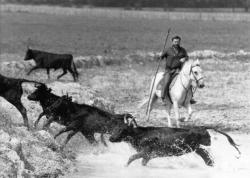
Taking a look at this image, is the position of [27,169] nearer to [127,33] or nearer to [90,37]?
[90,37]

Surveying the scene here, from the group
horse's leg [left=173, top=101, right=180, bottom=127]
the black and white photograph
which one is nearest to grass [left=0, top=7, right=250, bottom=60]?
the black and white photograph

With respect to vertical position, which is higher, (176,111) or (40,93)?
(40,93)

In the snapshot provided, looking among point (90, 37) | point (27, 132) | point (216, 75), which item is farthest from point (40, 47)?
point (27, 132)

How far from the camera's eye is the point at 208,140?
12812 mm

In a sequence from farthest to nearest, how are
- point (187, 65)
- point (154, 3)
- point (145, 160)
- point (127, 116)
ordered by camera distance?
point (154, 3)
point (187, 65)
point (127, 116)
point (145, 160)

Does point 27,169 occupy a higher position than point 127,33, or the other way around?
point 27,169

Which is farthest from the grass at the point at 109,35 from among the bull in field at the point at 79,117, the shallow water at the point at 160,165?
the shallow water at the point at 160,165

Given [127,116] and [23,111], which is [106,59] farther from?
[127,116]

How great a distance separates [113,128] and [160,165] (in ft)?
3.98

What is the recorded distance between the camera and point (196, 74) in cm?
1716

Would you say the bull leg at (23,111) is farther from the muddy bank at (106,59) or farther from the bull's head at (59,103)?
the muddy bank at (106,59)

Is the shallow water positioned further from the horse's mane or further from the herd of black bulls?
the horse's mane

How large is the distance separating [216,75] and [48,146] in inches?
647

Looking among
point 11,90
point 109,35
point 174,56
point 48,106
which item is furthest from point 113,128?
point 109,35
